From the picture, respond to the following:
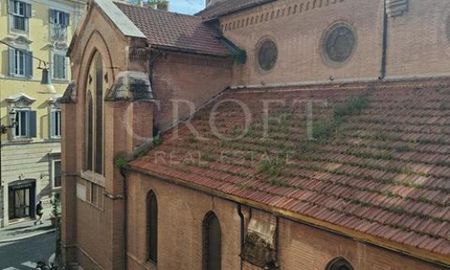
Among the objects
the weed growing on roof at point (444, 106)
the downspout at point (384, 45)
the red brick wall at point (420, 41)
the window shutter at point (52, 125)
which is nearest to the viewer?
the weed growing on roof at point (444, 106)

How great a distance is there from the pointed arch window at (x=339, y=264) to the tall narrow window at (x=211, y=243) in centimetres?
308

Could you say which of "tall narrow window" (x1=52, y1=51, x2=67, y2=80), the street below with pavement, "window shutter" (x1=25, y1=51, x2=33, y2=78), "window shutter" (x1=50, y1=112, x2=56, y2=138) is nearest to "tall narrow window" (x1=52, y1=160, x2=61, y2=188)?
"window shutter" (x1=50, y1=112, x2=56, y2=138)

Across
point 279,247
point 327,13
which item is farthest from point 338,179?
point 327,13

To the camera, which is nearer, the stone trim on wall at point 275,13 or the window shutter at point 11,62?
the stone trim on wall at point 275,13

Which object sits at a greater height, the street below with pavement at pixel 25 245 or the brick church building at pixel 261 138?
the brick church building at pixel 261 138

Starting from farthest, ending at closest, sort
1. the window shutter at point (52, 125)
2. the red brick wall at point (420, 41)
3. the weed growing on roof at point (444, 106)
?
the window shutter at point (52, 125) → the red brick wall at point (420, 41) → the weed growing on roof at point (444, 106)

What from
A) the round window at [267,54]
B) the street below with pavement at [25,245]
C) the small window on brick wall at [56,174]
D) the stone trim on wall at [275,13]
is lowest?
the street below with pavement at [25,245]

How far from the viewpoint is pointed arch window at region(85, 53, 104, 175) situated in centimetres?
1463

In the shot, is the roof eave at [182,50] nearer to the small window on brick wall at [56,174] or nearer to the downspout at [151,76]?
the downspout at [151,76]

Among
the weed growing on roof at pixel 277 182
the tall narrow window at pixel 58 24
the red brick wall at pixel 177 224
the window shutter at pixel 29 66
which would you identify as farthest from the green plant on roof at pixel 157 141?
the tall narrow window at pixel 58 24

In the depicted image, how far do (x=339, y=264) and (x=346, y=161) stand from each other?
1.82 metres

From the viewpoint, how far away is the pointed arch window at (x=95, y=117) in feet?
48.0

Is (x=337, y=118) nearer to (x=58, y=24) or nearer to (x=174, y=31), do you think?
(x=174, y=31)

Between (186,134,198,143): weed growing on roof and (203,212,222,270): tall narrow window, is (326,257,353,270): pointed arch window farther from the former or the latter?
(186,134,198,143): weed growing on roof
